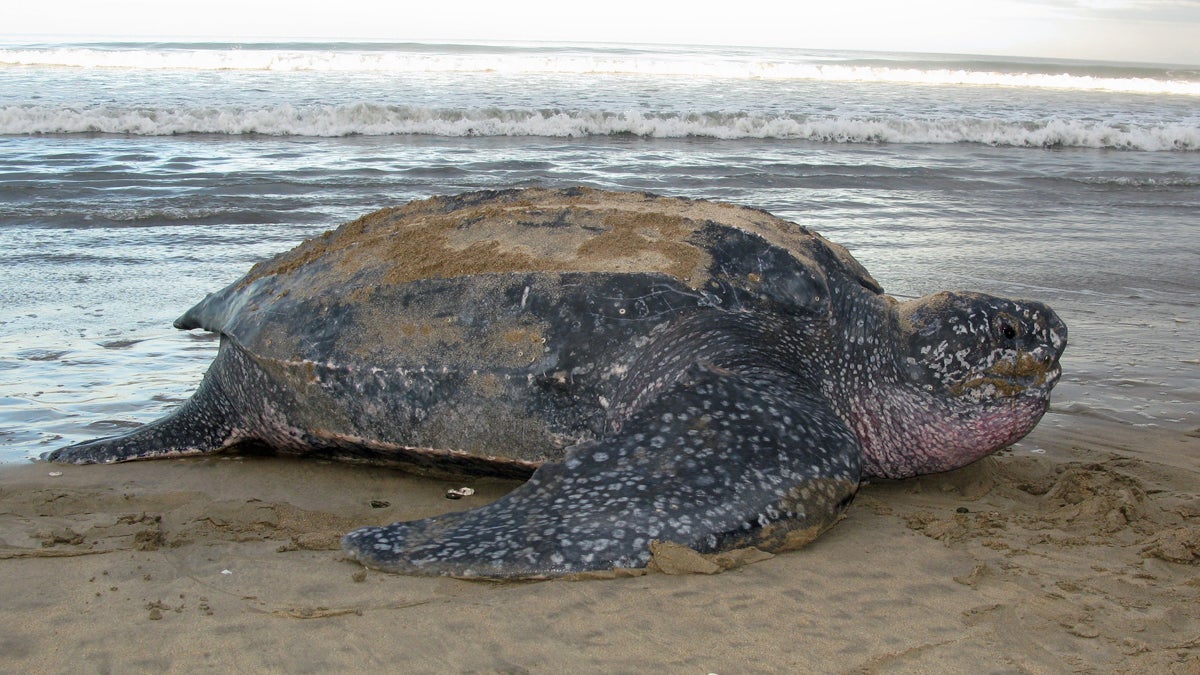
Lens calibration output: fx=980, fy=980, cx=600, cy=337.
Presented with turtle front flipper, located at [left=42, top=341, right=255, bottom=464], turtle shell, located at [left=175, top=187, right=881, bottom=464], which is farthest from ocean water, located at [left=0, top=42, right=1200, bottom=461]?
turtle shell, located at [left=175, top=187, right=881, bottom=464]

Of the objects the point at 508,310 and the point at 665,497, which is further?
the point at 508,310

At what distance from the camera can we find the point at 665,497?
8.75 ft

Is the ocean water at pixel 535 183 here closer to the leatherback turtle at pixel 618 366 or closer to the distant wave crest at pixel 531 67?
the leatherback turtle at pixel 618 366

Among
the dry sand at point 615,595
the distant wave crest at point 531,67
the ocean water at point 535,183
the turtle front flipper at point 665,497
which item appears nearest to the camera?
the dry sand at point 615,595

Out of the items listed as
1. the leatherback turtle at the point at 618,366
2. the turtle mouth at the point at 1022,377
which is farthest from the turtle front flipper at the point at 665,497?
the turtle mouth at the point at 1022,377

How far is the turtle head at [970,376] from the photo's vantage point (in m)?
3.26

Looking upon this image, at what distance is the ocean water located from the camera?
4773mm

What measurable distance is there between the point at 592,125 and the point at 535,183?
20.2 feet

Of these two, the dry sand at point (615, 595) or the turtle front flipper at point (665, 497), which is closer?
the dry sand at point (615, 595)

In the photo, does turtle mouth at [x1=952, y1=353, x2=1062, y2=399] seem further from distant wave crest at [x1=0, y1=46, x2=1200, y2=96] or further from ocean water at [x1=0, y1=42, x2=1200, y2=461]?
distant wave crest at [x1=0, y1=46, x2=1200, y2=96]

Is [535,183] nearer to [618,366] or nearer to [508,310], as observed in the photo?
[508,310]

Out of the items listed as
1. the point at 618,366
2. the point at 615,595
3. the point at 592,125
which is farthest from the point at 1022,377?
the point at 592,125

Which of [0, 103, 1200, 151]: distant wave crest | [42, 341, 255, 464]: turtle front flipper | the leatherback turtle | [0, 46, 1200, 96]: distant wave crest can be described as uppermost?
[0, 46, 1200, 96]: distant wave crest

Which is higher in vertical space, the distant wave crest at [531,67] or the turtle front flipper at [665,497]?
the distant wave crest at [531,67]
